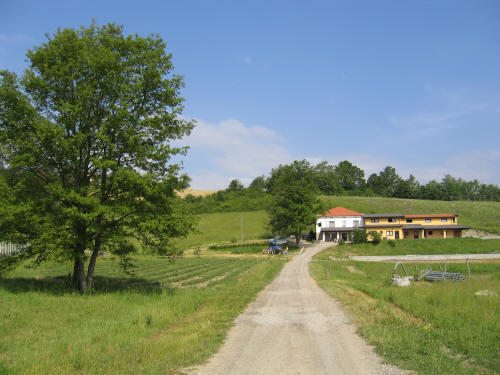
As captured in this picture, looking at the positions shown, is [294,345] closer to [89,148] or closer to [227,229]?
[89,148]

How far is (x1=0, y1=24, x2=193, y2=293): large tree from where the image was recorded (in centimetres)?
1583

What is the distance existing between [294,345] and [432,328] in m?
4.35

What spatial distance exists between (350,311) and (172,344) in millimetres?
7235

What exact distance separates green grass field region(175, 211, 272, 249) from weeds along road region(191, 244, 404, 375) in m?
54.9

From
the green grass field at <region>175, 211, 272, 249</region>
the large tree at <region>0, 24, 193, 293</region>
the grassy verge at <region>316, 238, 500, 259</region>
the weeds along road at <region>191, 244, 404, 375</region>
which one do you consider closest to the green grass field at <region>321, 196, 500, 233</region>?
the green grass field at <region>175, 211, 272, 249</region>

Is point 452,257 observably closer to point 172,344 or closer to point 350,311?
point 350,311

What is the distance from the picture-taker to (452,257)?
170 ft

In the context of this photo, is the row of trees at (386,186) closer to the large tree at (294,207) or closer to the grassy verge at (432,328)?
the large tree at (294,207)

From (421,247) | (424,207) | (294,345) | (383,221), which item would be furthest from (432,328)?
(424,207)

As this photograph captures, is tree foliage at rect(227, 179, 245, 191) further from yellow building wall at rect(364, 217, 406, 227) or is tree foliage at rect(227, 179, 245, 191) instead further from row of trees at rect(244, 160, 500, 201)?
yellow building wall at rect(364, 217, 406, 227)

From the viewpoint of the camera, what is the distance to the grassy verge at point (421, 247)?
190 ft

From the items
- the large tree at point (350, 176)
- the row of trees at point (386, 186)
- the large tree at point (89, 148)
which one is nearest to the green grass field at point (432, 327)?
the large tree at point (89, 148)

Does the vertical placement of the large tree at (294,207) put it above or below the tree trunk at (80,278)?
above

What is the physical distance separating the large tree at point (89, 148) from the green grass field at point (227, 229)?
162 ft
